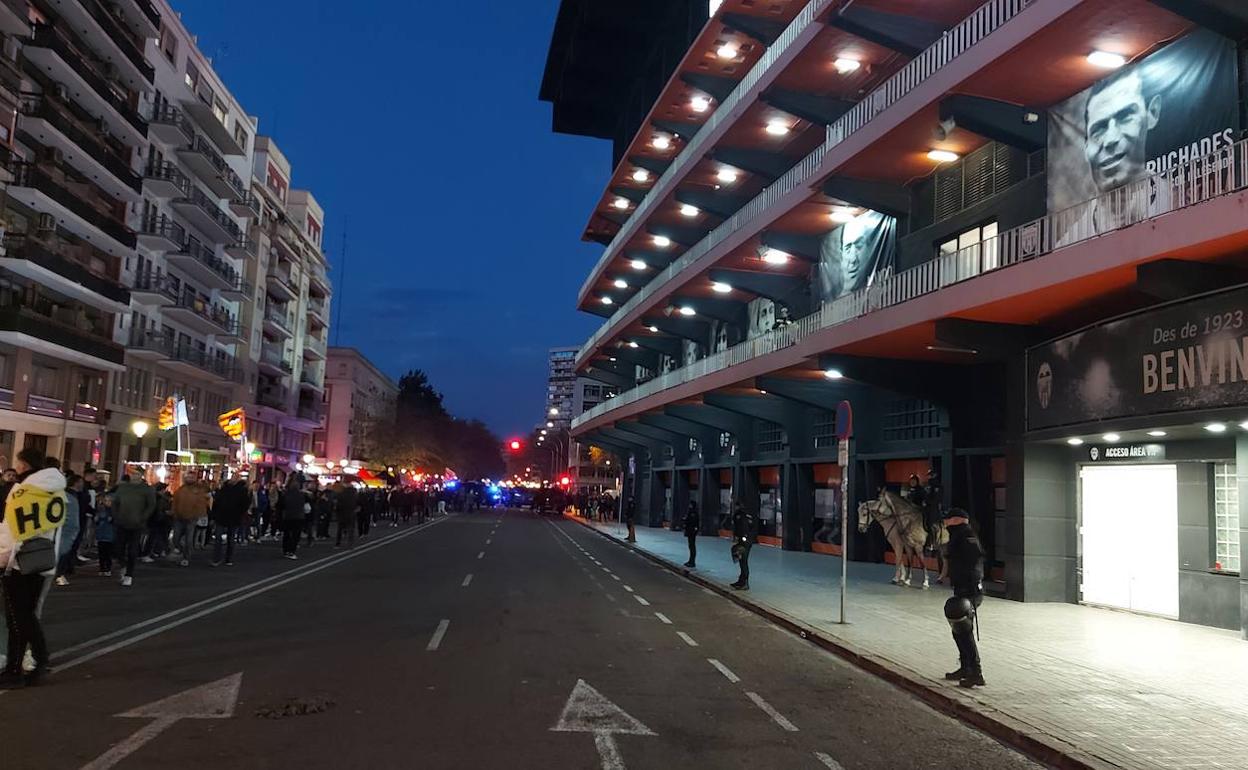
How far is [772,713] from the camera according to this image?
782cm

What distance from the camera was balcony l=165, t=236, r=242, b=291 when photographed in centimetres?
4581

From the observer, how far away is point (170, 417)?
Answer: 26828 millimetres

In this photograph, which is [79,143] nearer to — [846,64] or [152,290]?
[152,290]

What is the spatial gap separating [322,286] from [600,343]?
3332cm

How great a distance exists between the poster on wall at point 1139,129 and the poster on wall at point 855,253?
727cm

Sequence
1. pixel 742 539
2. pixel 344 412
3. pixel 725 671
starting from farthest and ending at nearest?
pixel 344 412, pixel 742 539, pixel 725 671

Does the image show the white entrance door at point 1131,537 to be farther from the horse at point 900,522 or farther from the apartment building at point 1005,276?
the horse at point 900,522

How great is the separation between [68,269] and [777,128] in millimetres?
27697

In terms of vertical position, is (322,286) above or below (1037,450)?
above

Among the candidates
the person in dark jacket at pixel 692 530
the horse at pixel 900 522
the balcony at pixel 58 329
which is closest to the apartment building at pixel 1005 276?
the horse at pixel 900 522

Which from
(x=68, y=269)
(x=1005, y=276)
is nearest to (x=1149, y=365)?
(x=1005, y=276)

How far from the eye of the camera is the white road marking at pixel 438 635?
1016 centimetres

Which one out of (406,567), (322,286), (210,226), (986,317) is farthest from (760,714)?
(322,286)

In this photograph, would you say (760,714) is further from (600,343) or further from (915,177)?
(600,343)
